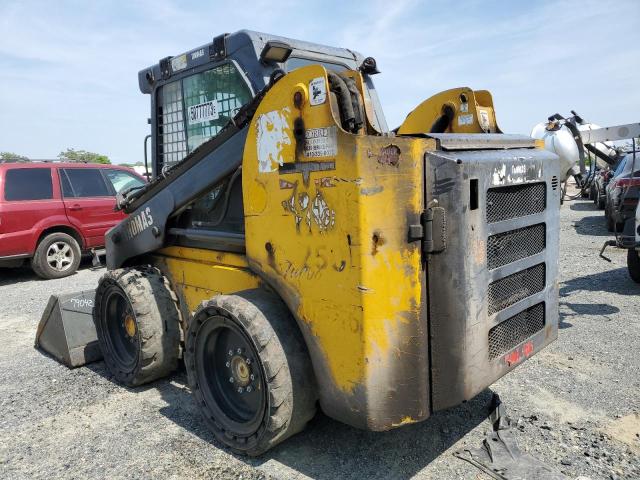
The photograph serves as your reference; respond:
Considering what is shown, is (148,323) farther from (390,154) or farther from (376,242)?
(390,154)

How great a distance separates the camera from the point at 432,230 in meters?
2.46

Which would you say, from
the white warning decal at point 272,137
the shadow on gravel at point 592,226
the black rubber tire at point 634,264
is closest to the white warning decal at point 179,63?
the white warning decal at point 272,137

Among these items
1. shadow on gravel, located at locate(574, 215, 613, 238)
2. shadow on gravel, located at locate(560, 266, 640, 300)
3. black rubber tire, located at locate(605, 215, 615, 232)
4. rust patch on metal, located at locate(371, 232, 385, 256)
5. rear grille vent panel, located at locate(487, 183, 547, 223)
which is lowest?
shadow on gravel, located at locate(560, 266, 640, 300)

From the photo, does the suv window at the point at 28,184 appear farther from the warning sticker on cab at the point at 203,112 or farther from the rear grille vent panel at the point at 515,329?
the rear grille vent panel at the point at 515,329

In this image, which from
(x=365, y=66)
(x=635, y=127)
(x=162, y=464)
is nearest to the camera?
(x=162, y=464)

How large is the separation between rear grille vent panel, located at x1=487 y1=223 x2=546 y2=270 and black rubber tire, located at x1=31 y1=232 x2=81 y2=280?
7831mm

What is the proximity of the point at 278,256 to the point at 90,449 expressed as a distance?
1.71 metres

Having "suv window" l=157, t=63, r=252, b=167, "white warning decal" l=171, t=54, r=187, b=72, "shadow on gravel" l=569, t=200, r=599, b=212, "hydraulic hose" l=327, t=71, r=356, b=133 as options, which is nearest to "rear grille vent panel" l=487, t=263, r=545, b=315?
"hydraulic hose" l=327, t=71, r=356, b=133

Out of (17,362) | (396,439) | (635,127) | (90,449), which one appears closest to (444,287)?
(396,439)

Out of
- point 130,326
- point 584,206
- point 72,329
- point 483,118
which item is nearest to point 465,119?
point 483,118

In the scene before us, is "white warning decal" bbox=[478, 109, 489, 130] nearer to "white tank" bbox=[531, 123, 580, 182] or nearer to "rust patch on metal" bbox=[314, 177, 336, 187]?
"white tank" bbox=[531, 123, 580, 182]

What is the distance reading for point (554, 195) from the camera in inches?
127

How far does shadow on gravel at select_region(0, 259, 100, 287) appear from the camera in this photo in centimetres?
867

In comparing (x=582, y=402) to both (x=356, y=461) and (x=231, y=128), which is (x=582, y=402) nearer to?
(x=356, y=461)
